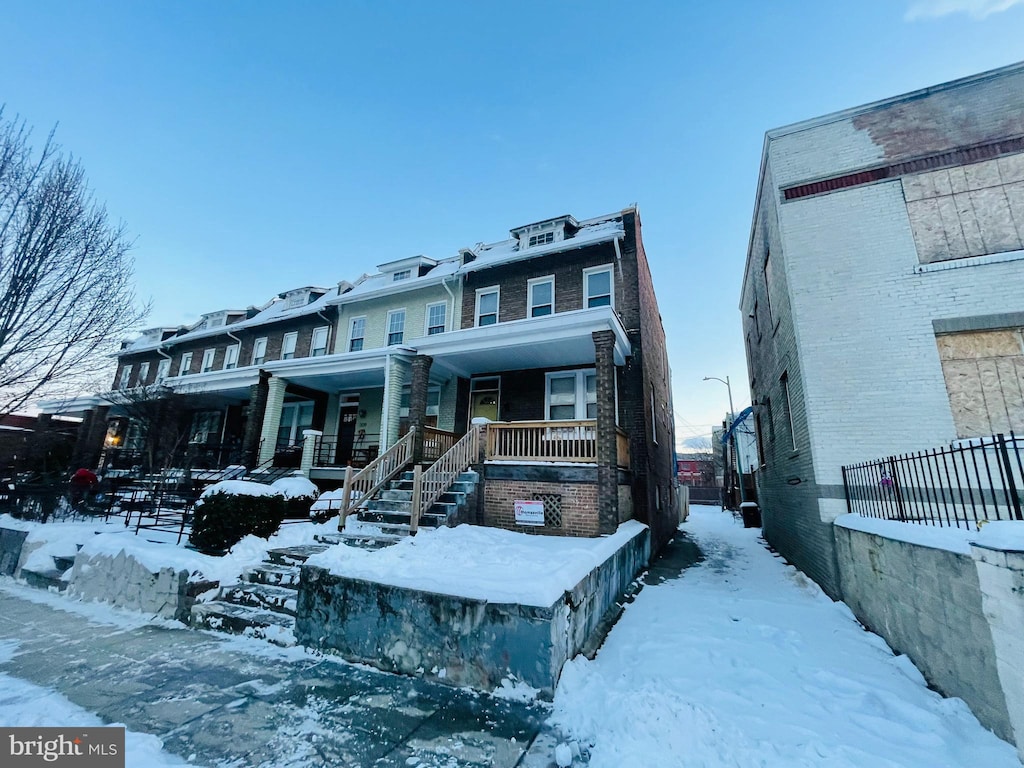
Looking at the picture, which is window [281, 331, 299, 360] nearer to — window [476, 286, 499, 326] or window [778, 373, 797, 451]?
window [476, 286, 499, 326]

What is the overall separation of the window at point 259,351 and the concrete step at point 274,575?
16.0 m

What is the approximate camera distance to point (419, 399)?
11195mm

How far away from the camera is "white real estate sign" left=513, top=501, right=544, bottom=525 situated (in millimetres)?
9180

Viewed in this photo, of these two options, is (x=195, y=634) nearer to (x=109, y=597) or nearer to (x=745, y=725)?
(x=109, y=597)

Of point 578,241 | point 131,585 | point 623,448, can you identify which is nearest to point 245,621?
point 131,585

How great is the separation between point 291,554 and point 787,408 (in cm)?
1107

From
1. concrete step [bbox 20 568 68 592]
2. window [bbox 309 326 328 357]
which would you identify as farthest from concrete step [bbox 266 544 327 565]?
window [bbox 309 326 328 357]

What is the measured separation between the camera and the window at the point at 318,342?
1838 cm

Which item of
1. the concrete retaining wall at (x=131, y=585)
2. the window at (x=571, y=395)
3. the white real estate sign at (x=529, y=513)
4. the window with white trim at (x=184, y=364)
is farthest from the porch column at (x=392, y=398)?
the window with white trim at (x=184, y=364)

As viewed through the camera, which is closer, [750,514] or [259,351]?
[259,351]

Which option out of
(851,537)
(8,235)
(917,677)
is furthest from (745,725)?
(8,235)

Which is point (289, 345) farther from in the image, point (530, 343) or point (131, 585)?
point (131, 585)

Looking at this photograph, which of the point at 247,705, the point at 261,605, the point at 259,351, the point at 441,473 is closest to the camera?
the point at 247,705

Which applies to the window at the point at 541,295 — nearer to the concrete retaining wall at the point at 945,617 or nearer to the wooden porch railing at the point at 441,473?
the wooden porch railing at the point at 441,473
